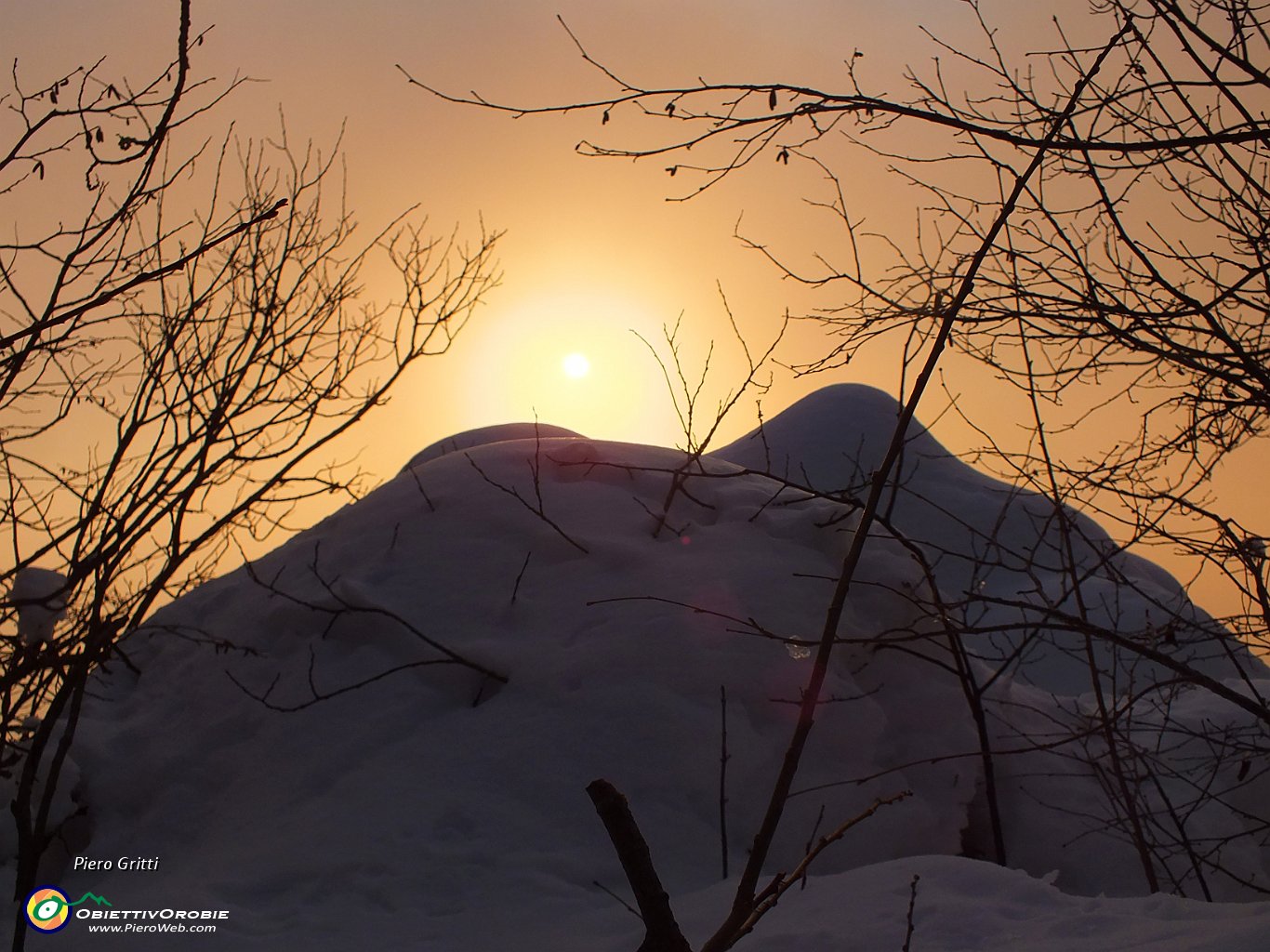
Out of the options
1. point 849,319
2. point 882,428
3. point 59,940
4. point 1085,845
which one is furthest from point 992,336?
point 882,428

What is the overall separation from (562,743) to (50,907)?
216 centimetres

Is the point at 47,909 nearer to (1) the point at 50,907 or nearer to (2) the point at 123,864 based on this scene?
(1) the point at 50,907

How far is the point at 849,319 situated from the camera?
10.3 ft

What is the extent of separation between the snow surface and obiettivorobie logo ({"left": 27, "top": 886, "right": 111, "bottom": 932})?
0.16 metres

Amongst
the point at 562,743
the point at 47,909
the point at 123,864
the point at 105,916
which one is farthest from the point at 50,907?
the point at 562,743

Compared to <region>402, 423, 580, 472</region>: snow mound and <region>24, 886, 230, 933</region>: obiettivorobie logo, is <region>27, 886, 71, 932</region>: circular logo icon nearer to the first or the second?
<region>24, 886, 230, 933</region>: obiettivorobie logo

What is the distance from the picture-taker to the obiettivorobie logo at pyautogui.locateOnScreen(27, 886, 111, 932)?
3.75m

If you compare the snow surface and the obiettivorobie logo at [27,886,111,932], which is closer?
the snow surface

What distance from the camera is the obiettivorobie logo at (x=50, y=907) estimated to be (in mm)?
3748

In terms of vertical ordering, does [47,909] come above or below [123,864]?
below

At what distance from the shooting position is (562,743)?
14.4 feet

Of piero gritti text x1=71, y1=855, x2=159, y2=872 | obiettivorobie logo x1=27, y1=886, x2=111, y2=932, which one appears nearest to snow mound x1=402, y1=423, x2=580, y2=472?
piero gritti text x1=71, y1=855, x2=159, y2=872

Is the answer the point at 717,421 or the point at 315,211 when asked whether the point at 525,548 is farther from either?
the point at 315,211

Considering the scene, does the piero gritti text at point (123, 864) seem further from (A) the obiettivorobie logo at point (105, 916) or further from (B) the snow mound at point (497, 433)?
(B) the snow mound at point (497, 433)
